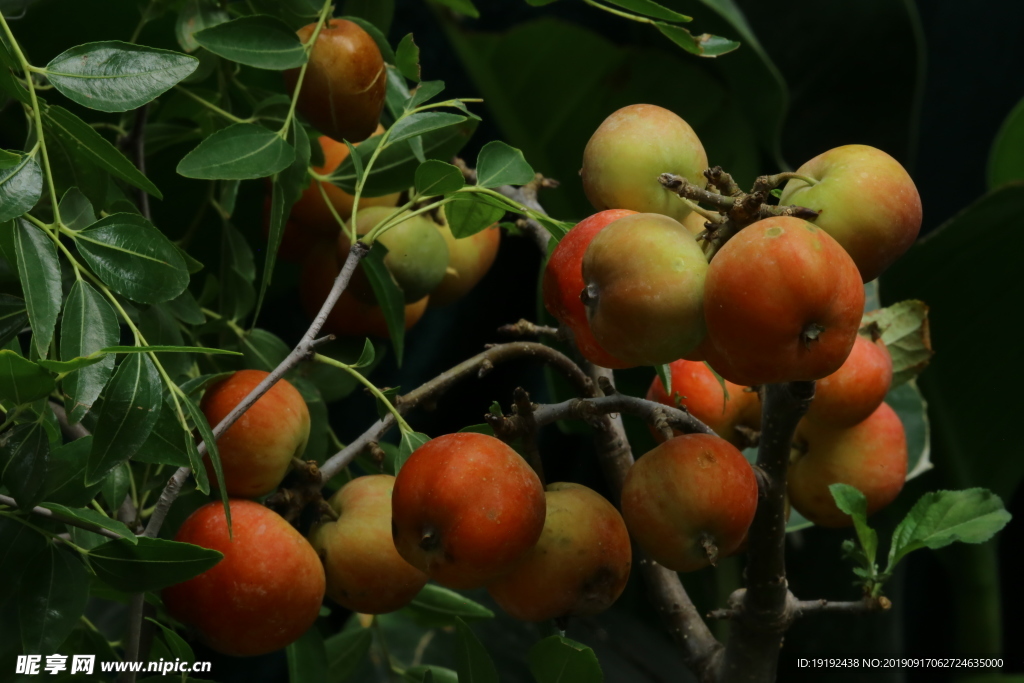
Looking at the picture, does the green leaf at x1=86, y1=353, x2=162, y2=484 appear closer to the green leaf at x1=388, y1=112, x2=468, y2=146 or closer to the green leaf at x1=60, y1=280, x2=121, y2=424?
the green leaf at x1=60, y1=280, x2=121, y2=424

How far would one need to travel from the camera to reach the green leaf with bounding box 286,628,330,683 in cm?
44

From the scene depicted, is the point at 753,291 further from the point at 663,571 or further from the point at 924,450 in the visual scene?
the point at 924,450

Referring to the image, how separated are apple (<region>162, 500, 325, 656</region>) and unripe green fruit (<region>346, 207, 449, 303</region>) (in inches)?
5.8

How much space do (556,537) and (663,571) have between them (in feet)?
0.49

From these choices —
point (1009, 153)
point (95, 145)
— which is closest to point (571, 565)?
point (95, 145)

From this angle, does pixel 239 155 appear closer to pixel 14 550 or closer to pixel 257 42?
pixel 257 42

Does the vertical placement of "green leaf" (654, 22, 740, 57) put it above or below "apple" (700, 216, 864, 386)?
above

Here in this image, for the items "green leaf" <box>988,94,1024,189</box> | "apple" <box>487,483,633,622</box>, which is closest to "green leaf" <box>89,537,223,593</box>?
"apple" <box>487,483,633,622</box>

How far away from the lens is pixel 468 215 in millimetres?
395

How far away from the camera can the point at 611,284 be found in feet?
0.93

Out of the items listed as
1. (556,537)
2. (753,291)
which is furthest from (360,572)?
(753,291)

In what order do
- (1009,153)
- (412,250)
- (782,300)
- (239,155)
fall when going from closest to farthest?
1. (782,300)
2. (239,155)
3. (412,250)
4. (1009,153)

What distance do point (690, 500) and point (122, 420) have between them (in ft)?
0.65

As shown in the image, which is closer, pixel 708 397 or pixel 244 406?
pixel 244 406
